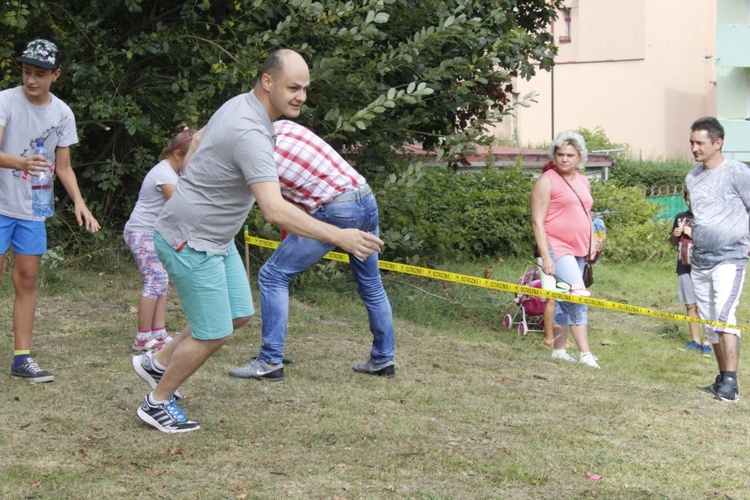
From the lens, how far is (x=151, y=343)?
6992 millimetres

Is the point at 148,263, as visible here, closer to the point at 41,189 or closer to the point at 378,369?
the point at 41,189

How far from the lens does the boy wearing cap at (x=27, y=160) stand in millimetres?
5684

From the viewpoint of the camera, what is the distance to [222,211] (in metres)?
4.68

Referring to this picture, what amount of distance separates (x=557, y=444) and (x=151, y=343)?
3072 mm

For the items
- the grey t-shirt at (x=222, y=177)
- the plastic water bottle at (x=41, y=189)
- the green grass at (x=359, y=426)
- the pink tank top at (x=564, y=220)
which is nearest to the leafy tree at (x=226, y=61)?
the pink tank top at (x=564, y=220)

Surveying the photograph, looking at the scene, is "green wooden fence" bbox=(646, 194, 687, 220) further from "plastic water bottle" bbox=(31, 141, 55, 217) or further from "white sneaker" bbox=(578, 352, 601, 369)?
"plastic water bottle" bbox=(31, 141, 55, 217)

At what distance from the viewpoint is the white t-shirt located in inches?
266

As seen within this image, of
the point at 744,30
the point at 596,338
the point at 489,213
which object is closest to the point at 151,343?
the point at 596,338

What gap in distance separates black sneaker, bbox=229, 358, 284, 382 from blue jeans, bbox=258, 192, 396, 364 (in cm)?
4

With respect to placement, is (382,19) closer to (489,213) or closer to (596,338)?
(596,338)

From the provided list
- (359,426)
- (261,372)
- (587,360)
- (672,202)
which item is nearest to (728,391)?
(587,360)

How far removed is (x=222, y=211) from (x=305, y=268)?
158cm

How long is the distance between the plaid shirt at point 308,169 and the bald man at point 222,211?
1102 mm

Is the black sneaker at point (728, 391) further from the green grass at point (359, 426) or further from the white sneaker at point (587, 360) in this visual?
the white sneaker at point (587, 360)
